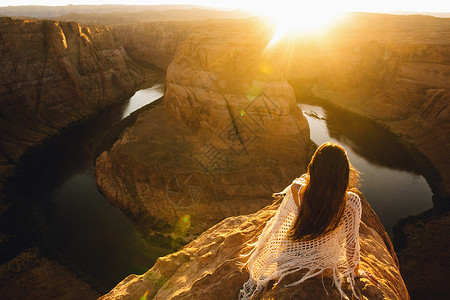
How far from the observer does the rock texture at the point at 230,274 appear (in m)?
3.19

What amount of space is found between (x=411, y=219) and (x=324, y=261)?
20.9 metres

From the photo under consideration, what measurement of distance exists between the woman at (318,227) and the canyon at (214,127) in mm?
381

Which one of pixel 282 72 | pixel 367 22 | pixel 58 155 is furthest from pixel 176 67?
pixel 367 22

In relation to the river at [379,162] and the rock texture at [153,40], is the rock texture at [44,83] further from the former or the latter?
the river at [379,162]

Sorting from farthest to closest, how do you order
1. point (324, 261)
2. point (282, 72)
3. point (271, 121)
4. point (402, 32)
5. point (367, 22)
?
point (367, 22) < point (402, 32) < point (282, 72) < point (271, 121) < point (324, 261)

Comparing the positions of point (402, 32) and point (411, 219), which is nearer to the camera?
point (411, 219)

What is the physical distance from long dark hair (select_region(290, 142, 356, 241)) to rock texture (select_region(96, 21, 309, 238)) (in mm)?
15715

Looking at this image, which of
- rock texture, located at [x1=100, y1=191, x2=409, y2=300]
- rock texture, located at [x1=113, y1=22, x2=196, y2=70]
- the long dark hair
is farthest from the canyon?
rock texture, located at [x1=113, y1=22, x2=196, y2=70]

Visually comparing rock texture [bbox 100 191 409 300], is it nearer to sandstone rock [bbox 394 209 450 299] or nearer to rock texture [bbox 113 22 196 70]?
sandstone rock [bbox 394 209 450 299]

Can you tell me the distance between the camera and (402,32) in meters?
45.5

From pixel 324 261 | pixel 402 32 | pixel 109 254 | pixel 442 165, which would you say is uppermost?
pixel 402 32

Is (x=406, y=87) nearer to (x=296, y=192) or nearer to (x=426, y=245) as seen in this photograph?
(x=426, y=245)

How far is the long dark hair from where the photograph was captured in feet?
9.29

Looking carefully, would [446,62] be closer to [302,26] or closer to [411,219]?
[411,219]
